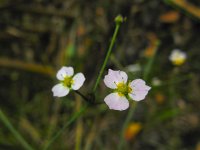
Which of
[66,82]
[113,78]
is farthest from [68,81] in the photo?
[113,78]

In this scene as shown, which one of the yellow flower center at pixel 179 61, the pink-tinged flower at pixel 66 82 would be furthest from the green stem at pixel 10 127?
the yellow flower center at pixel 179 61

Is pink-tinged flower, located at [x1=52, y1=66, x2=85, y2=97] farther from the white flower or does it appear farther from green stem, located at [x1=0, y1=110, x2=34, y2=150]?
the white flower

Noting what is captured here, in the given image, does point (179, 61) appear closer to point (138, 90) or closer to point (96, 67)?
point (96, 67)

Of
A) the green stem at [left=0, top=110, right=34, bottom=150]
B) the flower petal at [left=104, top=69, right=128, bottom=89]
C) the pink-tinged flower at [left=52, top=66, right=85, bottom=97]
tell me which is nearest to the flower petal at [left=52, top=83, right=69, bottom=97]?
the pink-tinged flower at [left=52, top=66, right=85, bottom=97]

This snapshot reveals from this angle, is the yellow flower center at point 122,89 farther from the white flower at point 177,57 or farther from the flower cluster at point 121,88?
the white flower at point 177,57

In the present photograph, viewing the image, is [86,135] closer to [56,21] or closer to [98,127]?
[98,127]

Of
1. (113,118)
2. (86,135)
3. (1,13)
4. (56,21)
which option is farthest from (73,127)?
(1,13)
